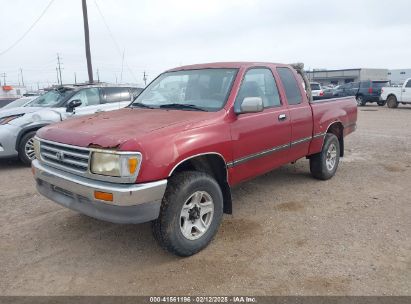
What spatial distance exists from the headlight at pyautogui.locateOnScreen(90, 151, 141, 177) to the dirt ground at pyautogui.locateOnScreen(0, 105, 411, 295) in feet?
3.23

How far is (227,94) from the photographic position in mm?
4031

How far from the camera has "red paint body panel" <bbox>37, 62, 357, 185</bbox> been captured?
3088 mm

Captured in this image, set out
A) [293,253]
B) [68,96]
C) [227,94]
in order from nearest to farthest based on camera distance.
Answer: [293,253] → [227,94] → [68,96]

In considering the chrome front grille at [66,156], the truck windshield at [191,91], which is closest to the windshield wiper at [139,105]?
the truck windshield at [191,91]

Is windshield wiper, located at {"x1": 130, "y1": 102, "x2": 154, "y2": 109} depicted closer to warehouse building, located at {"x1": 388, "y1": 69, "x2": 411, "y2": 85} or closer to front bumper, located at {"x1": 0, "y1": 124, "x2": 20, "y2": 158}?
front bumper, located at {"x1": 0, "y1": 124, "x2": 20, "y2": 158}

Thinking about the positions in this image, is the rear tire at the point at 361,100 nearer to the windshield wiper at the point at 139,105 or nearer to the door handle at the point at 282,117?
the door handle at the point at 282,117

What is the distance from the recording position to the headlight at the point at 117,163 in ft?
9.71

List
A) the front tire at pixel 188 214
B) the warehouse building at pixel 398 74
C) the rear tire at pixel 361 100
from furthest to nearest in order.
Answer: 1. the warehouse building at pixel 398 74
2. the rear tire at pixel 361 100
3. the front tire at pixel 188 214

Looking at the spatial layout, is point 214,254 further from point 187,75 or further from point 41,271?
point 187,75

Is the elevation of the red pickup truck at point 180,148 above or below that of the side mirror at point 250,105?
below

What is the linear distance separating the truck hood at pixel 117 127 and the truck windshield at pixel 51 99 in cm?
455

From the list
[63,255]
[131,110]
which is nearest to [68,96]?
[131,110]

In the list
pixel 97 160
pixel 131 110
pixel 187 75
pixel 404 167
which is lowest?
pixel 404 167

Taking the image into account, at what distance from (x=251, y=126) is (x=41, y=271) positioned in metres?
2.64
